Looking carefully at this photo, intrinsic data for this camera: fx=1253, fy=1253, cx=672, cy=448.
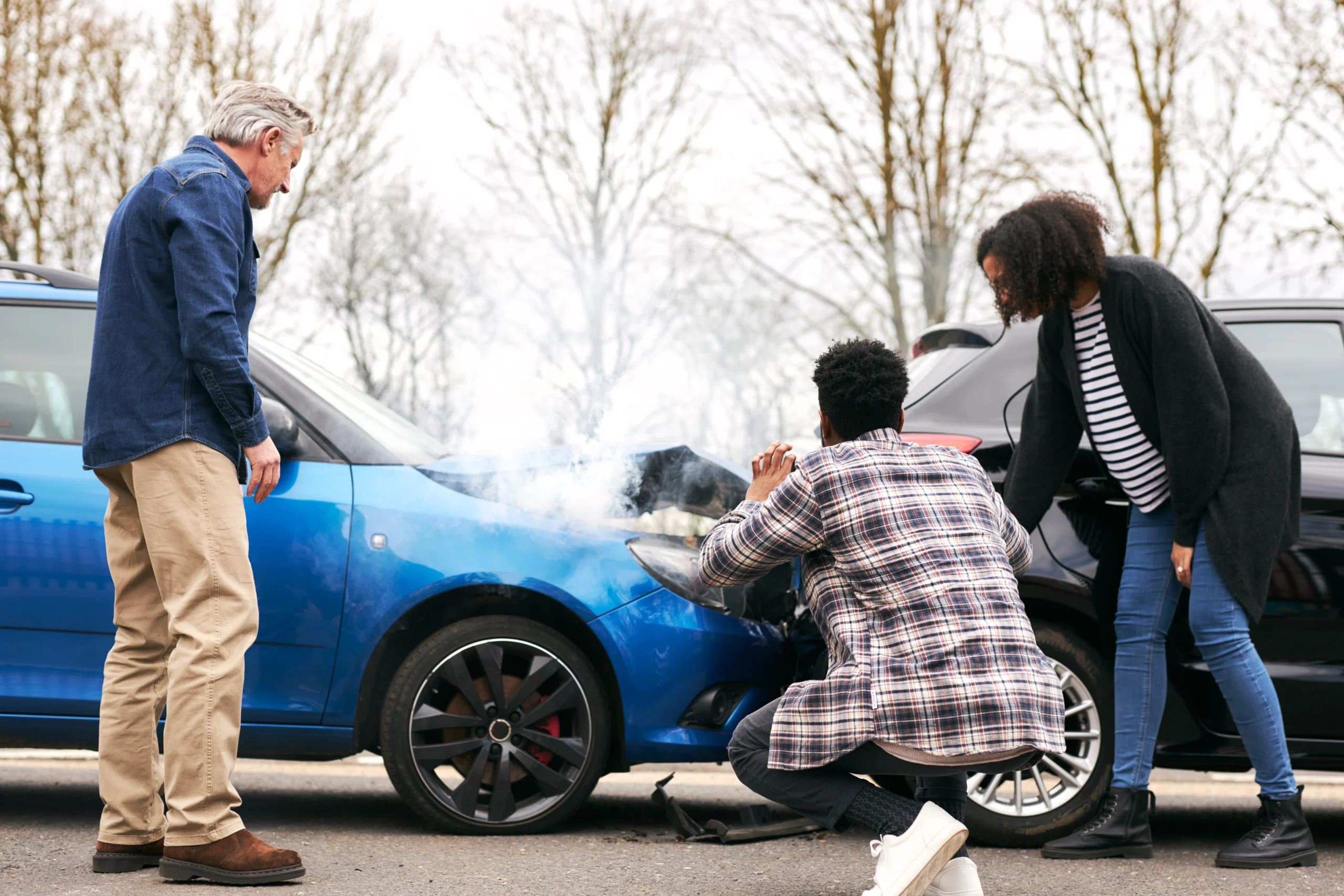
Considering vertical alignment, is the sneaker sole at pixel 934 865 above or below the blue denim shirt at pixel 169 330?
below

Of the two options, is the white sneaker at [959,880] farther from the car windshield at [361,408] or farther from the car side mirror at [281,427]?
the car side mirror at [281,427]

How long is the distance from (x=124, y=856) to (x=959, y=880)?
2037 mm

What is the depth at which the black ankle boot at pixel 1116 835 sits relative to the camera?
3.47 m

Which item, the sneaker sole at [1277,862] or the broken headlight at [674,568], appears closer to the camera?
the sneaker sole at [1277,862]

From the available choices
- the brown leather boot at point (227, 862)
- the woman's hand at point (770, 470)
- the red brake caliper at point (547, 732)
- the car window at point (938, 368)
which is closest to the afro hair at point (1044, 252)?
the car window at point (938, 368)

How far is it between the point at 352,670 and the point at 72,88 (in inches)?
376

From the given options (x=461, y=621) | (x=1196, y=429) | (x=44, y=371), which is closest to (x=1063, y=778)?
(x=1196, y=429)

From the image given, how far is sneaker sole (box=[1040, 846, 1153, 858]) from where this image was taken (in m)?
3.47

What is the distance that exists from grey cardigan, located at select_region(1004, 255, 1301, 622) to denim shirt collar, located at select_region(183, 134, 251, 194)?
225 cm

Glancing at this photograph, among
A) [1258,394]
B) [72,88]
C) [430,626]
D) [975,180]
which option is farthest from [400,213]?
[1258,394]

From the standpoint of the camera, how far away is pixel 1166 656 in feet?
11.7

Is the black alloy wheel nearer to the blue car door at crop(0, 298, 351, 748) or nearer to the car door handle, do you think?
the blue car door at crop(0, 298, 351, 748)

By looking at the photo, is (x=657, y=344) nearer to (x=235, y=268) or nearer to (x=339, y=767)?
(x=339, y=767)

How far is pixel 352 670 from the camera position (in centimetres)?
353
